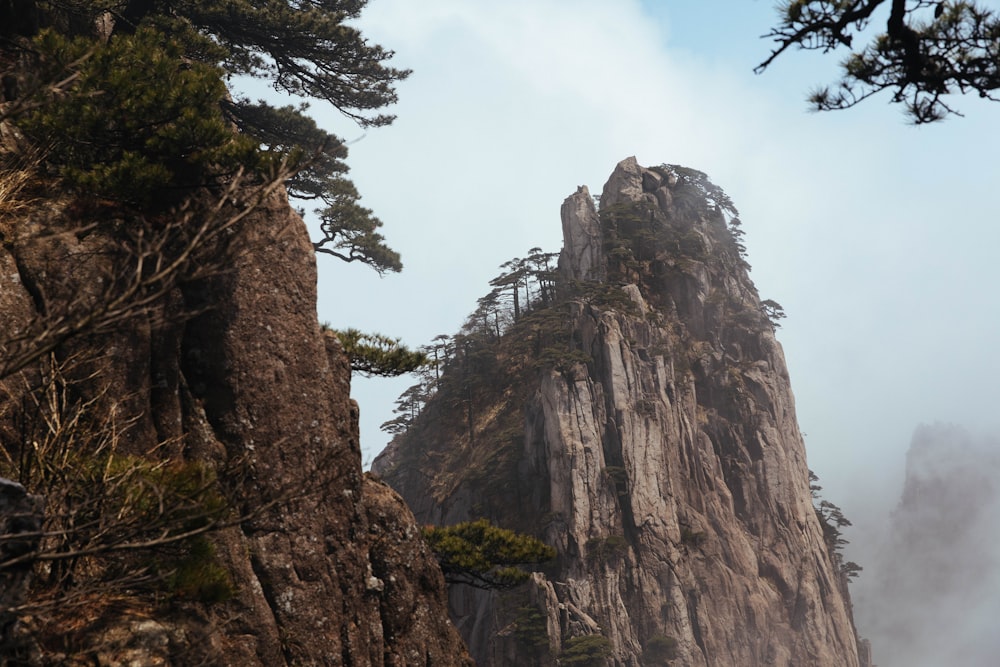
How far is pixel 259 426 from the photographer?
14.3 metres

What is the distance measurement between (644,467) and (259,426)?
40.8 m

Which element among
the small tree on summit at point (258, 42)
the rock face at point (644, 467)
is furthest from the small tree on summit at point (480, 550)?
the rock face at point (644, 467)

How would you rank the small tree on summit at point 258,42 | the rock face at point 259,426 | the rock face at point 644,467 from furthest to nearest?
the rock face at point 644,467 < the small tree on summit at point 258,42 < the rock face at point 259,426

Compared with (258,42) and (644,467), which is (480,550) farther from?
(644,467)

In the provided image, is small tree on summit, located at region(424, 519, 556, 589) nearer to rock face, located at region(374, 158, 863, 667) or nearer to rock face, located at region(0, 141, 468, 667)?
rock face, located at region(0, 141, 468, 667)

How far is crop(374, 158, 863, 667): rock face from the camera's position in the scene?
159 feet

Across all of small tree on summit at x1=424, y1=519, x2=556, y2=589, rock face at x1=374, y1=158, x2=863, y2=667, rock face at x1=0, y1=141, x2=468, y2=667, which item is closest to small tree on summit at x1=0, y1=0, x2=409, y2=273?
rock face at x1=0, y1=141, x2=468, y2=667

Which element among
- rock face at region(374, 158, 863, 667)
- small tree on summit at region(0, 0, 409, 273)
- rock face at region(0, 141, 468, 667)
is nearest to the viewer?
rock face at region(0, 141, 468, 667)

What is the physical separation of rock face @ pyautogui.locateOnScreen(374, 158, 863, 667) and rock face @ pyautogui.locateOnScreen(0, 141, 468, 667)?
30271mm

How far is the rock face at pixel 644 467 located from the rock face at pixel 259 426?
30.3 metres

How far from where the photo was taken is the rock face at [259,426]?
1216 centimetres

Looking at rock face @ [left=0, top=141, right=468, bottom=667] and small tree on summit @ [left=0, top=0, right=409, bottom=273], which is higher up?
small tree on summit @ [left=0, top=0, right=409, bottom=273]

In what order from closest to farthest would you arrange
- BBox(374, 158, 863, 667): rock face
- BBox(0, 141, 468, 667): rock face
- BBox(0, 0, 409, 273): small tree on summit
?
BBox(0, 141, 468, 667): rock face
BBox(0, 0, 409, 273): small tree on summit
BBox(374, 158, 863, 667): rock face

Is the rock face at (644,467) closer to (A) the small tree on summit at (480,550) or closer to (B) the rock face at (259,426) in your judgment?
(A) the small tree on summit at (480,550)
